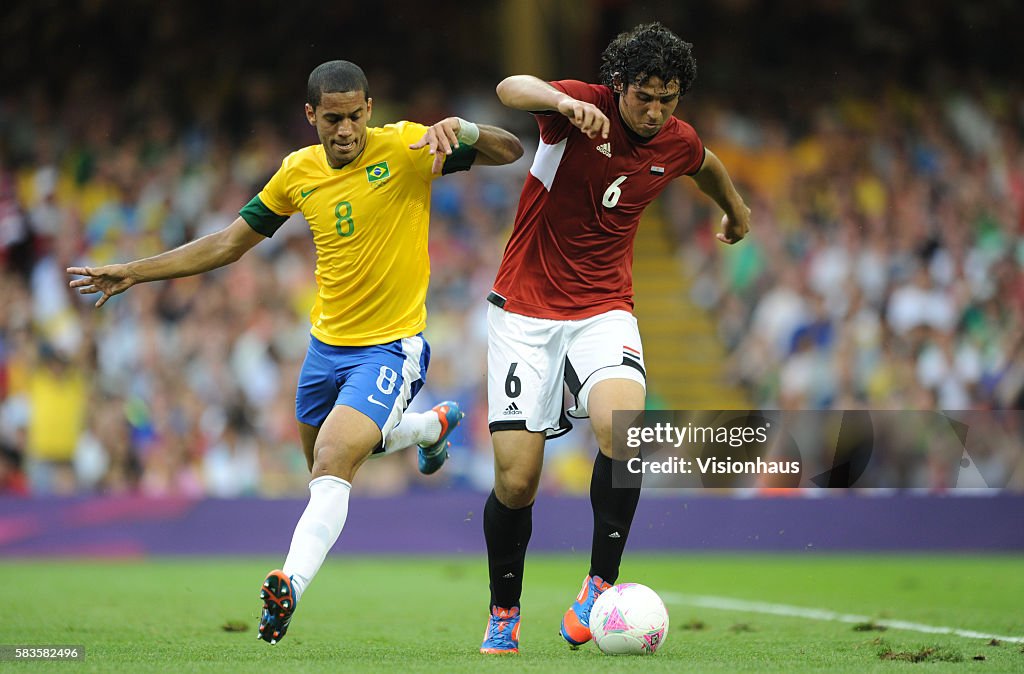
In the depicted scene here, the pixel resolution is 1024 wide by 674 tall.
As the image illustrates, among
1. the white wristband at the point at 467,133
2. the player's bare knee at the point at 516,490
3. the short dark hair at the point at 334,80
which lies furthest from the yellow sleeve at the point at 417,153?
the player's bare knee at the point at 516,490

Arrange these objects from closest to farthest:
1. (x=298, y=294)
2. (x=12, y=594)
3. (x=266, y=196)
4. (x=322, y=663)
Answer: (x=322, y=663) → (x=266, y=196) → (x=12, y=594) → (x=298, y=294)

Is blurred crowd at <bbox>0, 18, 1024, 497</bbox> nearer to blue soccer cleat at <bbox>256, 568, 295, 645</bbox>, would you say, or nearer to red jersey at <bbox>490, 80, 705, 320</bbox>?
red jersey at <bbox>490, 80, 705, 320</bbox>

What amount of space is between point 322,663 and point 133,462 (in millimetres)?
8922

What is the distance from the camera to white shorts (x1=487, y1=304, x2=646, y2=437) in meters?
6.62

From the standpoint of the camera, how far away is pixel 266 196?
6.91 m

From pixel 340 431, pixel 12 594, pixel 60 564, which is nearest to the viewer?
pixel 340 431

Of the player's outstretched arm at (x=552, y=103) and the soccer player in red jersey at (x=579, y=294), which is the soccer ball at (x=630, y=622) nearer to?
the soccer player in red jersey at (x=579, y=294)

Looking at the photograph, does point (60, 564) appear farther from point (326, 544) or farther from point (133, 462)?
point (326, 544)

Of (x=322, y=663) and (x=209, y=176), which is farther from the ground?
(x=209, y=176)

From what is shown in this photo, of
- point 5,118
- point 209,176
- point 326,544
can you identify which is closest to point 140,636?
point 326,544

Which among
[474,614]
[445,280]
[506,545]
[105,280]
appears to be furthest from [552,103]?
[445,280]

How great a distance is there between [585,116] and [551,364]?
131cm

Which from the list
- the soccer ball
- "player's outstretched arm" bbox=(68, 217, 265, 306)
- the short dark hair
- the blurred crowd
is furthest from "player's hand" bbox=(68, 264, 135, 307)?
the blurred crowd

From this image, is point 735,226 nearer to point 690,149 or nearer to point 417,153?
point 690,149
